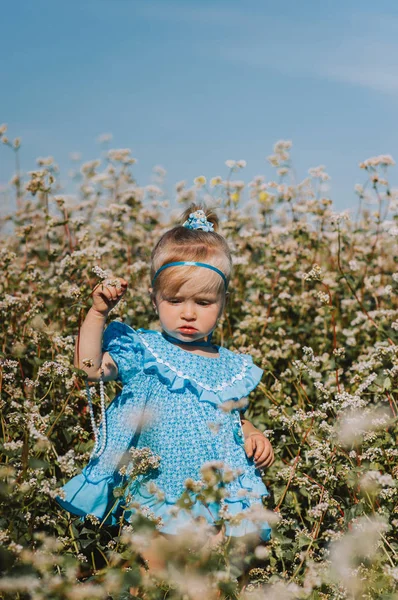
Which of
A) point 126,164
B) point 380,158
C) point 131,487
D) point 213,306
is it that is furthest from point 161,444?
point 126,164

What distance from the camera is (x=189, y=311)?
271 centimetres

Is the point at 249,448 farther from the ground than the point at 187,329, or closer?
closer

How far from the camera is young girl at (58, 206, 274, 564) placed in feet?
8.35

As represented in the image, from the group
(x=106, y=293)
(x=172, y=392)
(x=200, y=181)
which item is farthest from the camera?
(x=200, y=181)

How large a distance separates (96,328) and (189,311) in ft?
1.28

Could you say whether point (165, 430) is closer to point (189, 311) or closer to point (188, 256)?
point (189, 311)

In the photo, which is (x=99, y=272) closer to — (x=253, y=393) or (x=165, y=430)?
(x=165, y=430)

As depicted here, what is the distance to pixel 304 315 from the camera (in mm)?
4742

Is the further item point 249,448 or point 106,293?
point 249,448

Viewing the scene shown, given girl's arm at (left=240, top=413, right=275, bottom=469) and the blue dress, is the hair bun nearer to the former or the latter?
the blue dress

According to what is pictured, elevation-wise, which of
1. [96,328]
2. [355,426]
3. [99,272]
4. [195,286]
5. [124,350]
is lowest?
[355,426]

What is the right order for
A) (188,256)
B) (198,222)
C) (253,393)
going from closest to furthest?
(188,256) → (198,222) → (253,393)

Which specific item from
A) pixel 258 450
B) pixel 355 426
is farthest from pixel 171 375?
pixel 355 426

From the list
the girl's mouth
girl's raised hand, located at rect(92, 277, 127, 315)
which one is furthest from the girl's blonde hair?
girl's raised hand, located at rect(92, 277, 127, 315)
